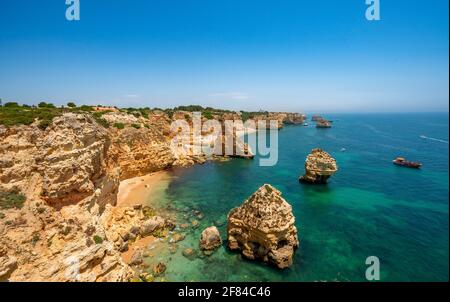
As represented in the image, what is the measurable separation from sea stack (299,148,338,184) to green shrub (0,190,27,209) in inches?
1364

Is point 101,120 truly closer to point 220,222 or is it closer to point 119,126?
point 119,126

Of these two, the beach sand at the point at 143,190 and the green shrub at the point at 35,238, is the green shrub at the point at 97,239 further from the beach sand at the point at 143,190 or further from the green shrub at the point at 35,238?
the beach sand at the point at 143,190

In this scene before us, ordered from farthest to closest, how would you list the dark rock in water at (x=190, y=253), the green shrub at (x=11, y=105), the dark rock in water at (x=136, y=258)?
1. the green shrub at (x=11, y=105)
2. the dark rock in water at (x=190, y=253)
3. the dark rock in water at (x=136, y=258)

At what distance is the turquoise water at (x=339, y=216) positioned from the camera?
58.7ft

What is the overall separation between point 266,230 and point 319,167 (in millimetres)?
22675

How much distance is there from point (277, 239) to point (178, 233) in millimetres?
9880

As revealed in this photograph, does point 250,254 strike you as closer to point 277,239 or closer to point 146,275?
point 277,239

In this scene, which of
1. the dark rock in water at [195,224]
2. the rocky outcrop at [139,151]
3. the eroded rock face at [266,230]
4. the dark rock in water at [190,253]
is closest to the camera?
the eroded rock face at [266,230]

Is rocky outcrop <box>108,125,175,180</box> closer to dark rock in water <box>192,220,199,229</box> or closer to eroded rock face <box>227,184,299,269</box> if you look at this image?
dark rock in water <box>192,220,199,229</box>

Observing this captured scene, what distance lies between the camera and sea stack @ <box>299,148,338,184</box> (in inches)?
1445

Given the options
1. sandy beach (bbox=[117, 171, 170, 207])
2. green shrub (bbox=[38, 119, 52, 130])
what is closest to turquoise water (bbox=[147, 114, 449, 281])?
sandy beach (bbox=[117, 171, 170, 207])

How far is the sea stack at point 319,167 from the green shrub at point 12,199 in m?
34.6

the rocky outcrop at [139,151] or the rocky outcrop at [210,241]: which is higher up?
the rocky outcrop at [139,151]

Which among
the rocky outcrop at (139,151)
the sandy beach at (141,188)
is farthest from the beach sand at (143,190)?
the rocky outcrop at (139,151)
